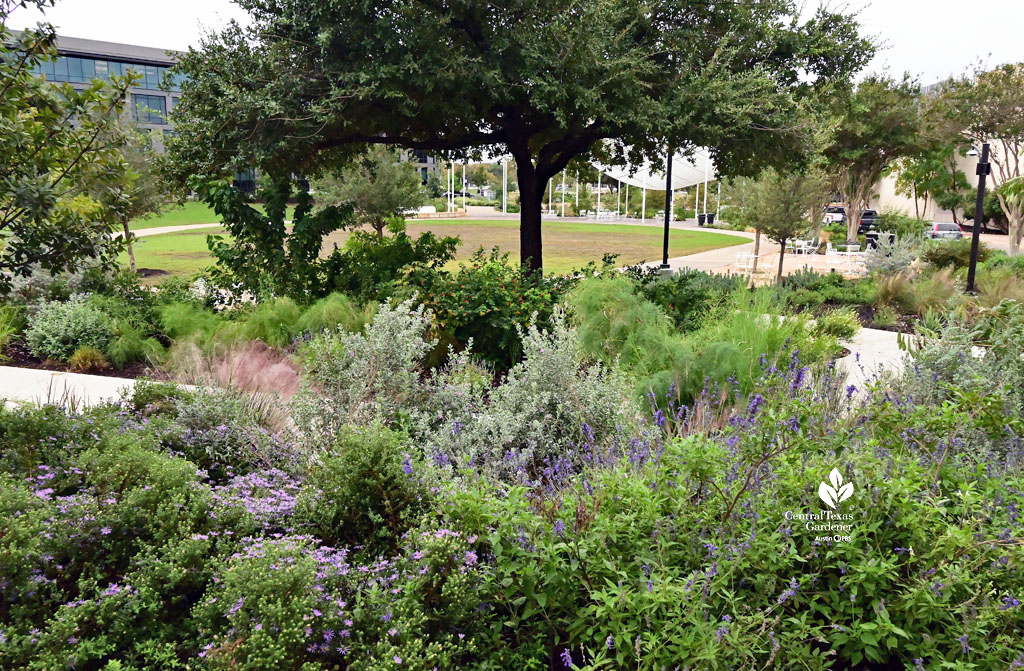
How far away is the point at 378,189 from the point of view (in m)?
22.0

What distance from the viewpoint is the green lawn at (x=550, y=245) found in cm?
2458

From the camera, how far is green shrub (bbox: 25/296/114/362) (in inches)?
313

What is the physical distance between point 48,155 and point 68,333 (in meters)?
5.24

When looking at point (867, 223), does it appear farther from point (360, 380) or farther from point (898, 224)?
point (360, 380)

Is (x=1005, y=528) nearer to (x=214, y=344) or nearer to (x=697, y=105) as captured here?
(x=214, y=344)

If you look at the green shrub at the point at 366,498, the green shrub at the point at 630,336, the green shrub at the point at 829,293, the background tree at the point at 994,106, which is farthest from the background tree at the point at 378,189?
the background tree at the point at 994,106

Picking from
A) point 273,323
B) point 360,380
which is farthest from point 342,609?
point 273,323

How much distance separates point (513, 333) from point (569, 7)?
15.8 ft

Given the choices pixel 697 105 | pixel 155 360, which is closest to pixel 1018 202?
pixel 697 105

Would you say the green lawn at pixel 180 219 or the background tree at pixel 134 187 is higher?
the background tree at pixel 134 187

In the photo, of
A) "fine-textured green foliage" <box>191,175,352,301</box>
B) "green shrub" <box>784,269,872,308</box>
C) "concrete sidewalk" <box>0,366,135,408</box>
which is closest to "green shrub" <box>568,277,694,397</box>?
"concrete sidewalk" <box>0,366,135,408</box>

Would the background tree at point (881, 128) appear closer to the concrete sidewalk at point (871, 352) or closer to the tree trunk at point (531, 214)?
the tree trunk at point (531, 214)

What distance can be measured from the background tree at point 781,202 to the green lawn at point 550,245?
526 centimetres

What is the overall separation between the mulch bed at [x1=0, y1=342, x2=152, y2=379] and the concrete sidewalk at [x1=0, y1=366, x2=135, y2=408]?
0.53ft
